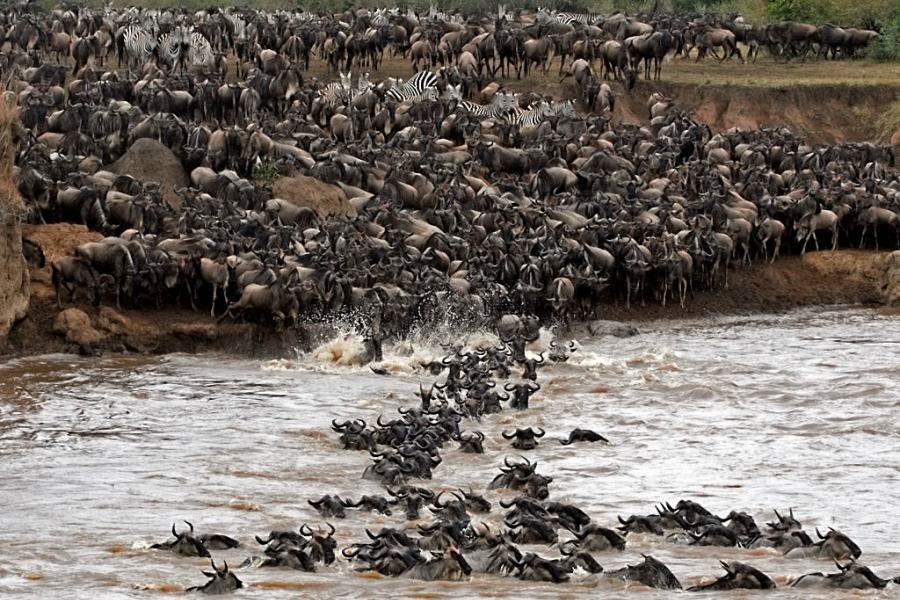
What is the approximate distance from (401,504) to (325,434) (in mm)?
3212

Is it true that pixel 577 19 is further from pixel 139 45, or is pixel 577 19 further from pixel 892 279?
pixel 892 279

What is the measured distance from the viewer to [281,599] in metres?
10.4

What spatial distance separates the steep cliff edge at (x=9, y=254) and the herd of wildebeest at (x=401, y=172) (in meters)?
0.64

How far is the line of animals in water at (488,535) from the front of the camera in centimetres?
1085

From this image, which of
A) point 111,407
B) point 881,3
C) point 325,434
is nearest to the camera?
point 325,434

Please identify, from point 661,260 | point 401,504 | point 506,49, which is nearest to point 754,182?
point 661,260

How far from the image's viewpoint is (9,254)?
20.0m

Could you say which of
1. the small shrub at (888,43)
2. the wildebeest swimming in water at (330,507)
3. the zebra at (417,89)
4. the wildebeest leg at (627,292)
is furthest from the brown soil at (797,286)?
the small shrub at (888,43)

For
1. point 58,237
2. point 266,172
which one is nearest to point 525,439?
point 58,237

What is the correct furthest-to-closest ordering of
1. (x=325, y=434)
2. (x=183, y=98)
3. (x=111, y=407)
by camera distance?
(x=183, y=98), (x=111, y=407), (x=325, y=434)

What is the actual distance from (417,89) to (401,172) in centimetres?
708

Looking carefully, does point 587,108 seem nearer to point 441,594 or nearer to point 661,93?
point 661,93

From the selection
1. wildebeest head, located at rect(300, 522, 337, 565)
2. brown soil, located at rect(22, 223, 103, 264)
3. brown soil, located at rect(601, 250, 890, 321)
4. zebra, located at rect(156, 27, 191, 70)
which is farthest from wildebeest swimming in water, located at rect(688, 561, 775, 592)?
zebra, located at rect(156, 27, 191, 70)

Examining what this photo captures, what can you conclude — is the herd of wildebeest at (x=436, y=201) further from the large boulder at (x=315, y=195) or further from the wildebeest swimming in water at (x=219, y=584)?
the large boulder at (x=315, y=195)
